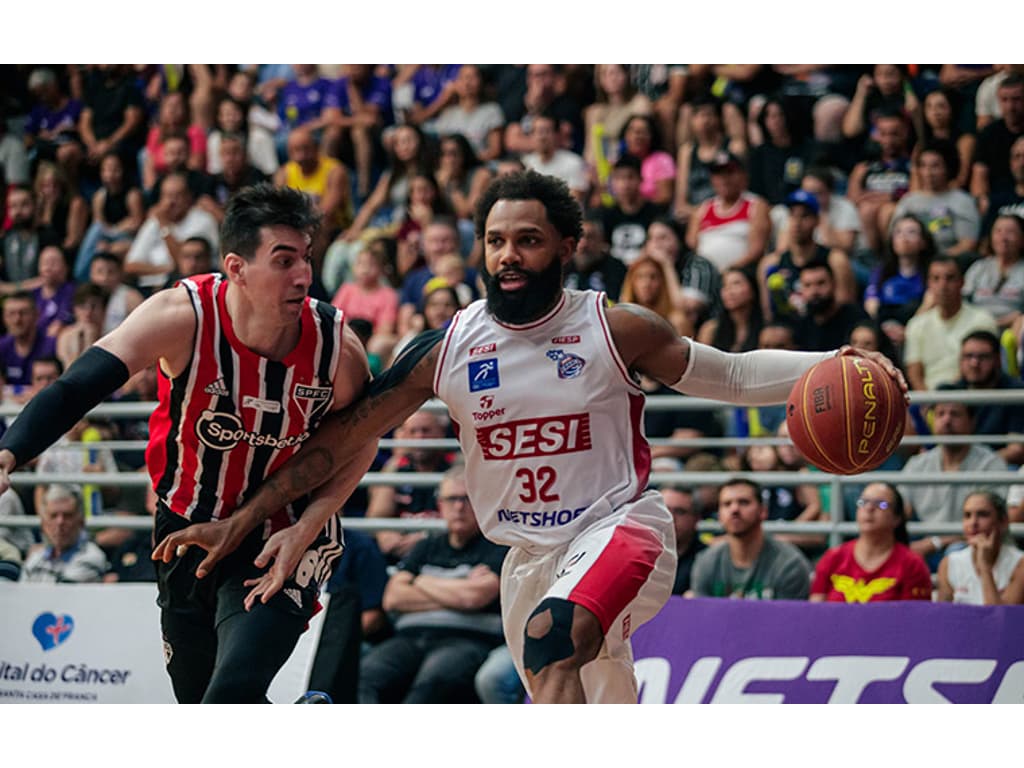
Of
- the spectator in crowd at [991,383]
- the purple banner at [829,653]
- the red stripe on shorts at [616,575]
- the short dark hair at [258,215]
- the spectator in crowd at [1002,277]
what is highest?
the short dark hair at [258,215]

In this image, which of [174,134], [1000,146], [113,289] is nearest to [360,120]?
[174,134]

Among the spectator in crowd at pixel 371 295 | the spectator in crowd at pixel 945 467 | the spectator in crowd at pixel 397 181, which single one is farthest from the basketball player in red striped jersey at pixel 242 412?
the spectator in crowd at pixel 397 181

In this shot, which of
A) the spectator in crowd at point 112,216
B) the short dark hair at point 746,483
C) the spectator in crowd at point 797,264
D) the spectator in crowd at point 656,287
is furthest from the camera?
the spectator in crowd at point 112,216

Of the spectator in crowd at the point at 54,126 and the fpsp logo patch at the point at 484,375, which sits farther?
the spectator in crowd at the point at 54,126

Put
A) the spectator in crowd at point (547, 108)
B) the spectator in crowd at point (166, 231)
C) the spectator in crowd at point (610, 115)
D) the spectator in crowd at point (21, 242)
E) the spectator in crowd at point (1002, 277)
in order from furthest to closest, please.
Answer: the spectator in crowd at point (21, 242), the spectator in crowd at point (166, 231), the spectator in crowd at point (547, 108), the spectator in crowd at point (610, 115), the spectator in crowd at point (1002, 277)

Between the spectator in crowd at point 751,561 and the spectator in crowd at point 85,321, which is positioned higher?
the spectator in crowd at point 85,321

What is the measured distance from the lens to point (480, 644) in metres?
7.84

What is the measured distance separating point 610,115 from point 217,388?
7028 mm

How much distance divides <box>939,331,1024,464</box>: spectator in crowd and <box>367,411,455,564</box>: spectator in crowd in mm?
3227

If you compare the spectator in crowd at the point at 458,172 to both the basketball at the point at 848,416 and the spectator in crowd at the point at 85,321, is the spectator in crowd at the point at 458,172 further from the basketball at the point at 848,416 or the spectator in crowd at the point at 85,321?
the basketball at the point at 848,416

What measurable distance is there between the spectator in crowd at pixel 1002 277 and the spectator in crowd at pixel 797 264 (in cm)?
80

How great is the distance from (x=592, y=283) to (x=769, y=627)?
3.47m

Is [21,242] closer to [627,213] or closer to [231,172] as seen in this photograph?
[231,172]

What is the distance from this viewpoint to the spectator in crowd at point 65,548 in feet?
29.0
